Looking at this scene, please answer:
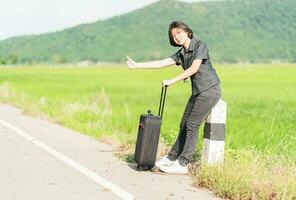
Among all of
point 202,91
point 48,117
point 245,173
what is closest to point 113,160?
point 202,91

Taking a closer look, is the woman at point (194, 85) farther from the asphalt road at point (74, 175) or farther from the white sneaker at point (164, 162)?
the asphalt road at point (74, 175)

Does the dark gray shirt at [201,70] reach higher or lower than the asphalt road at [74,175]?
higher

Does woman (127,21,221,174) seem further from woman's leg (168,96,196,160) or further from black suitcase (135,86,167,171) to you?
black suitcase (135,86,167,171)

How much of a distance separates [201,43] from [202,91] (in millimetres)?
606

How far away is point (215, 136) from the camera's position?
7855 millimetres

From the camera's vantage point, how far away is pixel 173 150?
8.30 meters

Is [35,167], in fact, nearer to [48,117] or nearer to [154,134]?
[154,134]

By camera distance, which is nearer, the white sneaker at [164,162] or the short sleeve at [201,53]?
the short sleeve at [201,53]

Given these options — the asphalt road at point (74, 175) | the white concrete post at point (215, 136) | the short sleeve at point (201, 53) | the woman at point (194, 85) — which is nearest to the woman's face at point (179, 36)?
the woman at point (194, 85)

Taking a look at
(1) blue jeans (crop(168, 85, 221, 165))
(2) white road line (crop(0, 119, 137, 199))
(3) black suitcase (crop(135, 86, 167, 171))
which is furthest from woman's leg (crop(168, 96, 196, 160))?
(2) white road line (crop(0, 119, 137, 199))

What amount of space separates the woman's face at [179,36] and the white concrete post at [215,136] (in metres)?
0.92

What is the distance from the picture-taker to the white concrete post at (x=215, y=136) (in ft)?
25.6

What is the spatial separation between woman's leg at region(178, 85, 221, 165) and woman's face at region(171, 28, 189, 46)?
0.70m

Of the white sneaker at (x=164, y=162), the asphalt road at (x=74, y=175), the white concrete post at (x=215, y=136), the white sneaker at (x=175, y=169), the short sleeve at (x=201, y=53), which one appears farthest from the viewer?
the white sneaker at (x=164, y=162)
